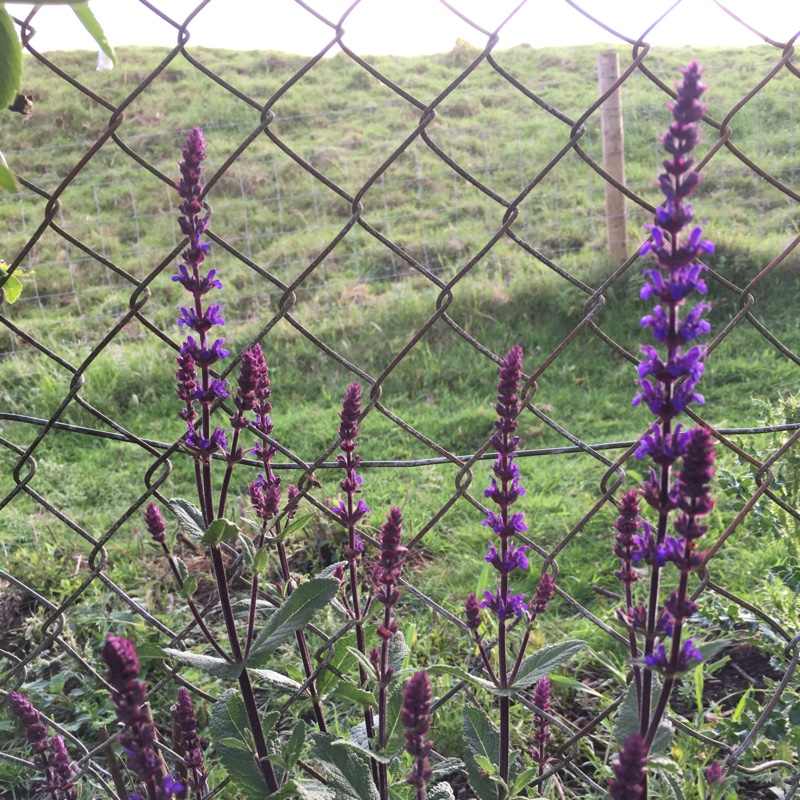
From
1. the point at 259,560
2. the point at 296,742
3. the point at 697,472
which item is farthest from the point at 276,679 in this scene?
the point at 697,472

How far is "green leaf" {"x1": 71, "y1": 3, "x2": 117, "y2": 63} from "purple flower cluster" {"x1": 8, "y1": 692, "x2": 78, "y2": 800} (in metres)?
1.00

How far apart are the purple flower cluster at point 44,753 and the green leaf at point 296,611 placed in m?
0.39

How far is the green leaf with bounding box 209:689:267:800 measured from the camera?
1167mm

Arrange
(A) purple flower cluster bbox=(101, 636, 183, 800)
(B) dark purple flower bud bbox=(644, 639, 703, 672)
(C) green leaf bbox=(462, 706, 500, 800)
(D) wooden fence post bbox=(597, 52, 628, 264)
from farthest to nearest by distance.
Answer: (D) wooden fence post bbox=(597, 52, 628, 264), (C) green leaf bbox=(462, 706, 500, 800), (B) dark purple flower bud bbox=(644, 639, 703, 672), (A) purple flower cluster bbox=(101, 636, 183, 800)

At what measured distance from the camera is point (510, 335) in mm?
5246

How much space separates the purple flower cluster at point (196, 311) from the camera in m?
1.04

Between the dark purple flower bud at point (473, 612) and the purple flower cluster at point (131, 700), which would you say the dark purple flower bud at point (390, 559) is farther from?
the purple flower cluster at point (131, 700)

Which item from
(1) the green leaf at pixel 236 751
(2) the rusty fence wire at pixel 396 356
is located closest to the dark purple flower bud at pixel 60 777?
(2) the rusty fence wire at pixel 396 356

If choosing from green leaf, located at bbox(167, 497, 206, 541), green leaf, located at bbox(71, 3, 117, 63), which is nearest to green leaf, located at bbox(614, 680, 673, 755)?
Result: green leaf, located at bbox(167, 497, 206, 541)

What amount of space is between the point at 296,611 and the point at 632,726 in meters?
0.50

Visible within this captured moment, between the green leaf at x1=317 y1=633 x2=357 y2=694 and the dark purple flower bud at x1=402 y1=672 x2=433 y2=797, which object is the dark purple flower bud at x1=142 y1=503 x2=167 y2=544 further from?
the dark purple flower bud at x1=402 y1=672 x2=433 y2=797

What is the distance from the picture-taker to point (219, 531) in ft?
3.40

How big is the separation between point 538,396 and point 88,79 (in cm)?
1080

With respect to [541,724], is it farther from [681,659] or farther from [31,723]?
[31,723]
